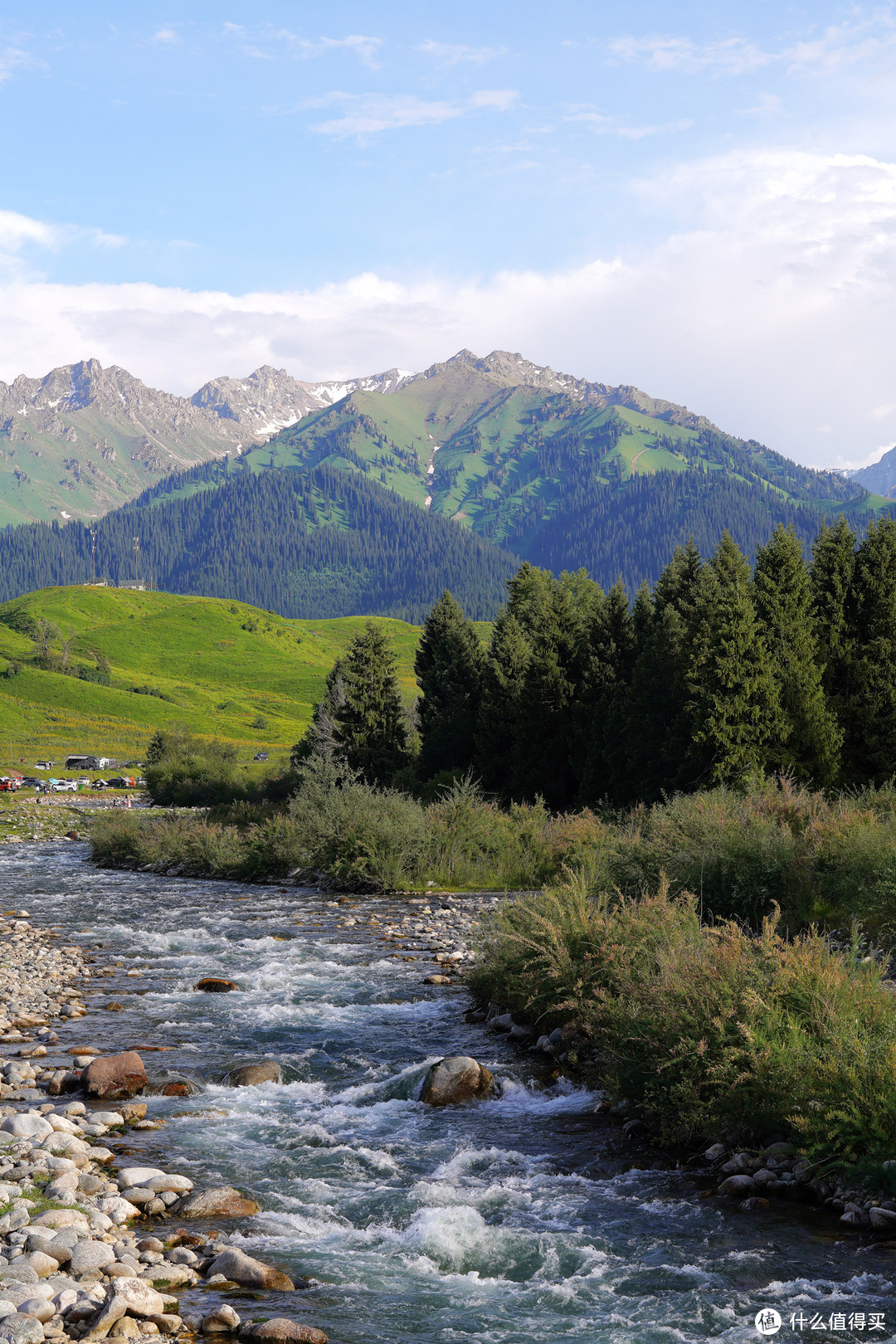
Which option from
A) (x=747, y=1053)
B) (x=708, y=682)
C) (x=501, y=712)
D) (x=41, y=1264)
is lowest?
(x=41, y=1264)

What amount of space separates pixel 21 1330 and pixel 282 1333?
168cm

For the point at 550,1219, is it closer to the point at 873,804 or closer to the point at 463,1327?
the point at 463,1327

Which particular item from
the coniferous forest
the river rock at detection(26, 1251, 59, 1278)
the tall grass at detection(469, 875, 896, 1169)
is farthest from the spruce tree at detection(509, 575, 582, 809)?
the river rock at detection(26, 1251, 59, 1278)

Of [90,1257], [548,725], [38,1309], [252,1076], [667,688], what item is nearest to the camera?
[38,1309]

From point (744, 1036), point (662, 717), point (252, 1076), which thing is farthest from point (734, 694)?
point (744, 1036)

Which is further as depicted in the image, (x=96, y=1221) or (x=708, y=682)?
(x=708, y=682)

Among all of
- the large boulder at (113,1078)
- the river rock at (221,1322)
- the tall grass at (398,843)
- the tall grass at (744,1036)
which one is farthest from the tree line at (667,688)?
the river rock at (221,1322)

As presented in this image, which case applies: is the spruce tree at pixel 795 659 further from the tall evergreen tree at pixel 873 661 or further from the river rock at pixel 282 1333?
the river rock at pixel 282 1333

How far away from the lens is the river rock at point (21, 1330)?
20.6ft

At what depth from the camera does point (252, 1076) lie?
1265 cm

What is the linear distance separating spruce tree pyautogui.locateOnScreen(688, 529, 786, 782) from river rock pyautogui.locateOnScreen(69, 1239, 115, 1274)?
2931 cm

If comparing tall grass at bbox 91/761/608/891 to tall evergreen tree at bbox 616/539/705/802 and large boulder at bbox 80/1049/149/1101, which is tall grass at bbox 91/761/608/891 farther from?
large boulder at bbox 80/1049/149/1101

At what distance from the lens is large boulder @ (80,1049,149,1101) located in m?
12.0

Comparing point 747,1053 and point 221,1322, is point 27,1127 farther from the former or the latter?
point 747,1053
